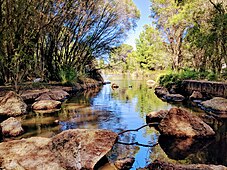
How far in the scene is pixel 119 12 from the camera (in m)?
18.5

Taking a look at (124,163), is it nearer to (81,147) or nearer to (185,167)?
(81,147)

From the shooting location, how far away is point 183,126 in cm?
496

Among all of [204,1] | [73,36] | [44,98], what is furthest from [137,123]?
[73,36]

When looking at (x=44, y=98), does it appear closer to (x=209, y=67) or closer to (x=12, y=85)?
(x=12, y=85)

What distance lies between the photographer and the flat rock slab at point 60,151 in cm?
303

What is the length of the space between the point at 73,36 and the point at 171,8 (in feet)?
26.3

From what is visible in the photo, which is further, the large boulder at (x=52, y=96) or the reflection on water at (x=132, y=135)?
the large boulder at (x=52, y=96)

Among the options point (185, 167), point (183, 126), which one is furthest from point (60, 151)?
point (183, 126)

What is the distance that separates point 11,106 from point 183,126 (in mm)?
4945

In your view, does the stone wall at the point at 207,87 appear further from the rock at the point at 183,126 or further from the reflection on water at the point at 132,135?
the rock at the point at 183,126

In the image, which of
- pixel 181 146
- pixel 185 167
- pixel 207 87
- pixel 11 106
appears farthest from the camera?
pixel 207 87

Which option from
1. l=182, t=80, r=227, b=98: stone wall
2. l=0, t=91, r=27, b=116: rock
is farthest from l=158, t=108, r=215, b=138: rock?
l=182, t=80, r=227, b=98: stone wall

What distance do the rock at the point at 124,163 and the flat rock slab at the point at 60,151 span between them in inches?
9.7

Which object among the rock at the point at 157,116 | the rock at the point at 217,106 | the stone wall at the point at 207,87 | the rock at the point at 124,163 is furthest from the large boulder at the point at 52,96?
the stone wall at the point at 207,87
